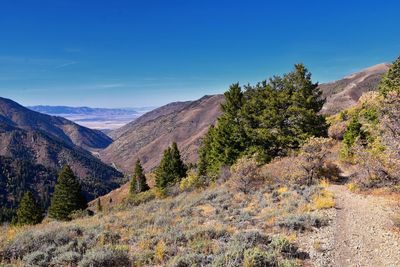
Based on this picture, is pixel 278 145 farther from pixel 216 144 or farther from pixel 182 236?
pixel 182 236

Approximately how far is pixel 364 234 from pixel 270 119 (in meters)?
21.3

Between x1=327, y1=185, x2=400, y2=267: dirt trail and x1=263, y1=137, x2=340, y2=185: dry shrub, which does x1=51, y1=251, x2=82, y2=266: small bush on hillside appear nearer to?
x1=327, y1=185, x2=400, y2=267: dirt trail

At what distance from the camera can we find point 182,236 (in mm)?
11250

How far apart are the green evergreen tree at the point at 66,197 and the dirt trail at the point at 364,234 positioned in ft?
155

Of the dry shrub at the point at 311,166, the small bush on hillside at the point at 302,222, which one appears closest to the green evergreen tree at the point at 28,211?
the dry shrub at the point at 311,166

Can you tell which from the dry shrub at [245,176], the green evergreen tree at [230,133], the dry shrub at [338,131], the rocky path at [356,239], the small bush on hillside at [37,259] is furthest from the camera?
the dry shrub at [338,131]

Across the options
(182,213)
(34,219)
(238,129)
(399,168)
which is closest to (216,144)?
(238,129)

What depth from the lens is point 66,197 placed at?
5128 cm

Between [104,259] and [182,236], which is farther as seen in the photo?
[182,236]

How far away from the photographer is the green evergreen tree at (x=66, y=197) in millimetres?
50469

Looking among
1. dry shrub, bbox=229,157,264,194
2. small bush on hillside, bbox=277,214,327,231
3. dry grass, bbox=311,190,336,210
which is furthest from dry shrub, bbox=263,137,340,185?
small bush on hillside, bbox=277,214,327,231

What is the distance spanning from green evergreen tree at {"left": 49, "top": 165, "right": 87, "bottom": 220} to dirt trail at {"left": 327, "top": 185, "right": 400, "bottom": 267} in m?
47.4

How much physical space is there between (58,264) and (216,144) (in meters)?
30.3

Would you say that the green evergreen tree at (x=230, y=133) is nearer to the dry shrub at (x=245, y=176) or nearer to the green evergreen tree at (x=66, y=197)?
the dry shrub at (x=245, y=176)
